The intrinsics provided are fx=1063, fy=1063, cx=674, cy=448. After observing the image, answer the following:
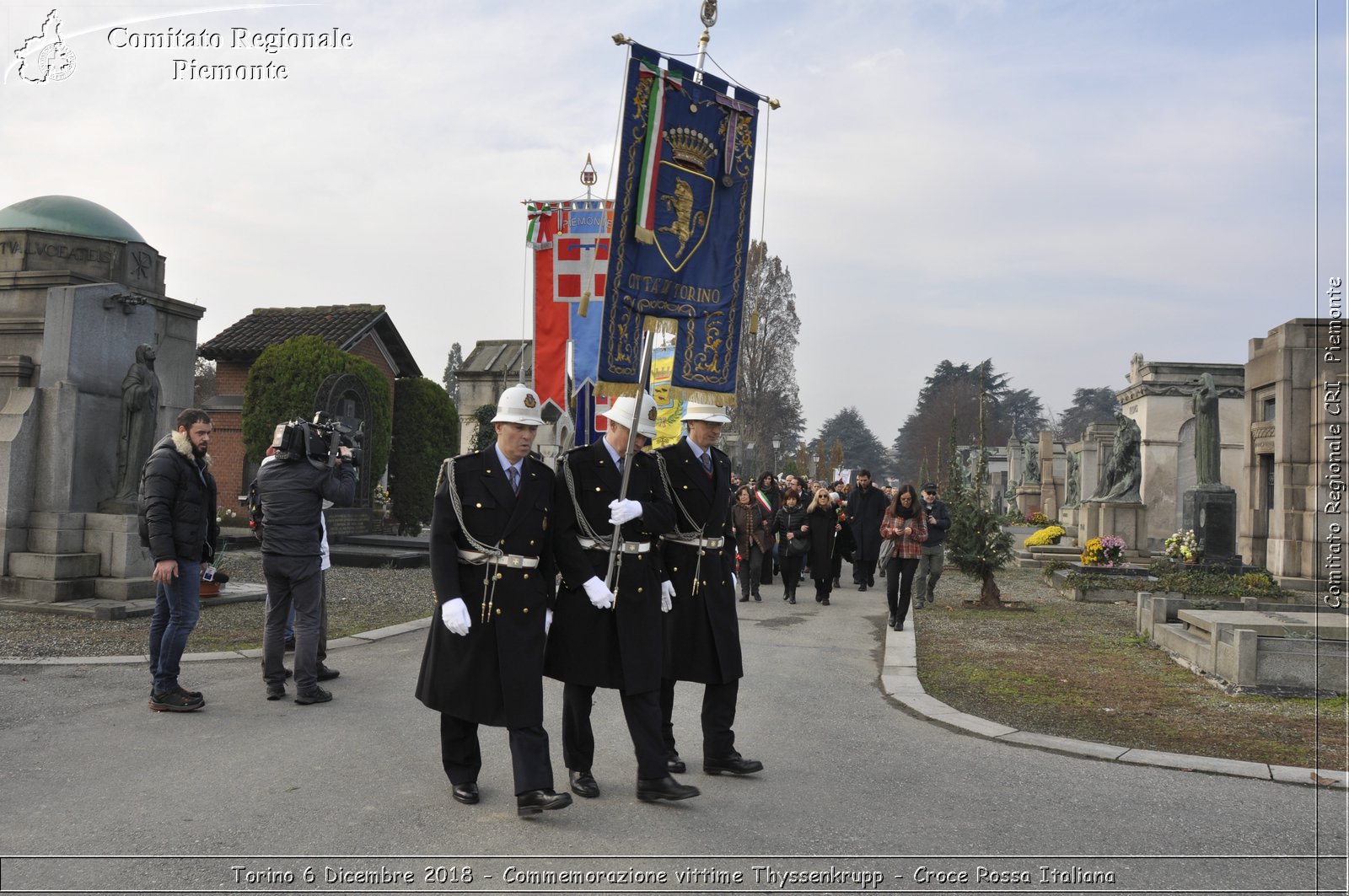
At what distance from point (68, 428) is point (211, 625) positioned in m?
3.24

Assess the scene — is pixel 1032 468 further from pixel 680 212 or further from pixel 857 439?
Result: pixel 857 439

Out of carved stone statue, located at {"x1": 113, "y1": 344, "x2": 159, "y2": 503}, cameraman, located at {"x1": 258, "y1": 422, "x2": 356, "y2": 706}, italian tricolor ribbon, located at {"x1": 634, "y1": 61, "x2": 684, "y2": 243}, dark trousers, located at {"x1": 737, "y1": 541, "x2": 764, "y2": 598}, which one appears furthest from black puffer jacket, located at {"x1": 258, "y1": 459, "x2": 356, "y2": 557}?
dark trousers, located at {"x1": 737, "y1": 541, "x2": 764, "y2": 598}

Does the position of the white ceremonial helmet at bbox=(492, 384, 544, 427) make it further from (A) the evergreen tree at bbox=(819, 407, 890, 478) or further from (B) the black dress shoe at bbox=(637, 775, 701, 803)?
(A) the evergreen tree at bbox=(819, 407, 890, 478)

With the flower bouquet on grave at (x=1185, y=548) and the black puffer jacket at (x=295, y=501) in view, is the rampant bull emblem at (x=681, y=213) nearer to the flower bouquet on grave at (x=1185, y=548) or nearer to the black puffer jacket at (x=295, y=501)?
the black puffer jacket at (x=295, y=501)

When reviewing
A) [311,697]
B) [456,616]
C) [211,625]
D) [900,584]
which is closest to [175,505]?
[311,697]

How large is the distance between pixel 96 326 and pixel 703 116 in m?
8.51

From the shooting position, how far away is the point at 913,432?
390 ft

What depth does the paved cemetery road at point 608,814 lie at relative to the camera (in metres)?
4.23

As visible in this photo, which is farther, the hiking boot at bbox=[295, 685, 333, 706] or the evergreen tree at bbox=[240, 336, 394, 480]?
the evergreen tree at bbox=[240, 336, 394, 480]

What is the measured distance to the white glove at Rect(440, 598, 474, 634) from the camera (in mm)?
4922

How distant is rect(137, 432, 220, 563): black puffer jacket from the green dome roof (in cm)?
1057

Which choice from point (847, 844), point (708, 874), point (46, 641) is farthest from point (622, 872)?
point (46, 641)

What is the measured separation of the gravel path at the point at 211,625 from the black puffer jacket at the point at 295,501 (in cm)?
230

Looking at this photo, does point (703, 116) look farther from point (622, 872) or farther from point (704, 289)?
point (622, 872)
